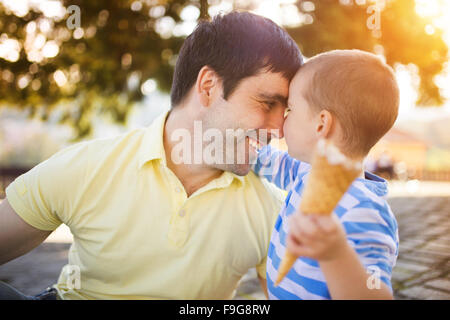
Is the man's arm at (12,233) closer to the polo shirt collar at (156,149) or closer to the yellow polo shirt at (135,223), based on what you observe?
the yellow polo shirt at (135,223)

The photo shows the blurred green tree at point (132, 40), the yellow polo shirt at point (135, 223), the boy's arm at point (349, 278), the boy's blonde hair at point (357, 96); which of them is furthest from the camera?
the blurred green tree at point (132, 40)

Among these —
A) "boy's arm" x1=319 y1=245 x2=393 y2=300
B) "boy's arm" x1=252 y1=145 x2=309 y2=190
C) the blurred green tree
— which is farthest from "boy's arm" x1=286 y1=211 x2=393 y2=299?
the blurred green tree

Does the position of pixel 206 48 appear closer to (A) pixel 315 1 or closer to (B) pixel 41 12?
(A) pixel 315 1

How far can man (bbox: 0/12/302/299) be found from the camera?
5.71 ft

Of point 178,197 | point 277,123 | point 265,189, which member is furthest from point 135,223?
point 277,123

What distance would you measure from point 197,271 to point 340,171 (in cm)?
103

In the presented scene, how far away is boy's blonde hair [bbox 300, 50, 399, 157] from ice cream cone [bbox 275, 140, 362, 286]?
475mm

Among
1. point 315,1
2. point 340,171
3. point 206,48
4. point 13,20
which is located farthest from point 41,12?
point 340,171

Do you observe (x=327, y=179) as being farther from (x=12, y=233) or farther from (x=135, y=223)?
(x=12, y=233)

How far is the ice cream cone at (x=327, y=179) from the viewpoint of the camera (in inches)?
38.9

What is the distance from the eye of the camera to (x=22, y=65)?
807 cm

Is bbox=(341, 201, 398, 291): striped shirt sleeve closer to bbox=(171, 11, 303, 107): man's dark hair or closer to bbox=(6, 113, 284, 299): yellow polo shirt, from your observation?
bbox=(6, 113, 284, 299): yellow polo shirt

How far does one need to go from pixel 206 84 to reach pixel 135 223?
836 mm

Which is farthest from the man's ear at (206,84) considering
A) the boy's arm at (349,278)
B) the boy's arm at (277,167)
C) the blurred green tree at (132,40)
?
the blurred green tree at (132,40)
